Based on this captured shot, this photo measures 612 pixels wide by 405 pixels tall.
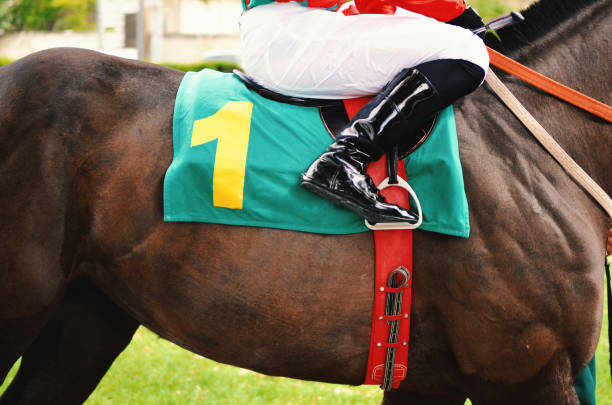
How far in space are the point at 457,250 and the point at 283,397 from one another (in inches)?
104

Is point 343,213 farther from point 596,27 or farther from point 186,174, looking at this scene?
point 596,27

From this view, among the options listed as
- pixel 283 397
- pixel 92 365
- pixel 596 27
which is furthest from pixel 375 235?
pixel 283 397

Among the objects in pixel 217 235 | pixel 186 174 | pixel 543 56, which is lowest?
pixel 217 235

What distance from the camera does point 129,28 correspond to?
29266mm

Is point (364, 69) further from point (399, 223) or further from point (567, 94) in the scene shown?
point (567, 94)

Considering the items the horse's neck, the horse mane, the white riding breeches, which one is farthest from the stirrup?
the horse mane

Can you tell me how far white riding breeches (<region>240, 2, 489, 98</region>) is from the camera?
229cm

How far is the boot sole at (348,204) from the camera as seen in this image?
219cm

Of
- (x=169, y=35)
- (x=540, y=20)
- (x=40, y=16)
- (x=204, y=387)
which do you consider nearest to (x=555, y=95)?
(x=540, y=20)

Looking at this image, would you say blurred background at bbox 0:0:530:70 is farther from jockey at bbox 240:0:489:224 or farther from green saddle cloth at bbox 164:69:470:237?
green saddle cloth at bbox 164:69:470:237

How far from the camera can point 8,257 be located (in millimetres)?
2285

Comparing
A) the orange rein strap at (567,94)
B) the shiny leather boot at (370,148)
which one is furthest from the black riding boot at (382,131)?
the orange rein strap at (567,94)

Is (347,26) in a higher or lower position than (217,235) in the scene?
higher

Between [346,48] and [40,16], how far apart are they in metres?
34.8
